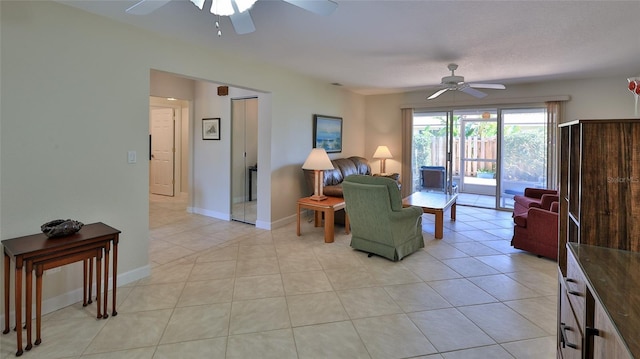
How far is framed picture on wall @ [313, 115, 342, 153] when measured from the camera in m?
5.88

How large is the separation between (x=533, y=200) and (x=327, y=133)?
3499 mm

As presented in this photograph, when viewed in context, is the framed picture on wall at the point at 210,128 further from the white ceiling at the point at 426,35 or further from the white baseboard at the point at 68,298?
the white baseboard at the point at 68,298

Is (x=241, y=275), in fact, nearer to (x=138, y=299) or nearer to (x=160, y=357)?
(x=138, y=299)

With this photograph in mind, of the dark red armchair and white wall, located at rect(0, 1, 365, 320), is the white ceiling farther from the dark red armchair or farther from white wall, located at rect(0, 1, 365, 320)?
the dark red armchair

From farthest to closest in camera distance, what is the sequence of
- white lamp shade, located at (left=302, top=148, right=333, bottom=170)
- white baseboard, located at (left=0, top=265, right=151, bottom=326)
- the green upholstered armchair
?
white lamp shade, located at (left=302, top=148, right=333, bottom=170), the green upholstered armchair, white baseboard, located at (left=0, top=265, right=151, bottom=326)

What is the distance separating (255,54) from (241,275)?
103 inches

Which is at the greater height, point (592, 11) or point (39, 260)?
point (592, 11)

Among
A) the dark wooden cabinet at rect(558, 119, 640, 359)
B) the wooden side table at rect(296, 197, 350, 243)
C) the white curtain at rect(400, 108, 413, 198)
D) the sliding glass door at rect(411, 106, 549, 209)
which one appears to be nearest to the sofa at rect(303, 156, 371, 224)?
the wooden side table at rect(296, 197, 350, 243)

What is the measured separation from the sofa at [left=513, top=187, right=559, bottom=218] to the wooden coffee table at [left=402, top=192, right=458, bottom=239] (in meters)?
0.87

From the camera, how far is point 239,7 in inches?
84.3

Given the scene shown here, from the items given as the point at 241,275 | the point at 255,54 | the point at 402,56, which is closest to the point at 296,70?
the point at 255,54

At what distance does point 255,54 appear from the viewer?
4.03 m

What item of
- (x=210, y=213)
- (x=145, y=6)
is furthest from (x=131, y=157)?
(x=210, y=213)

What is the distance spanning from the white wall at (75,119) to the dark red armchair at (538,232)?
13.4 ft
